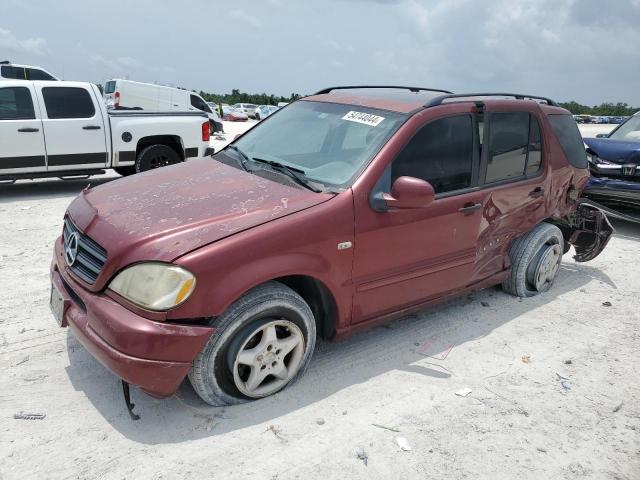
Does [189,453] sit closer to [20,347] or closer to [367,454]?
[367,454]

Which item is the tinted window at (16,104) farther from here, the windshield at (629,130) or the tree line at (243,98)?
the tree line at (243,98)

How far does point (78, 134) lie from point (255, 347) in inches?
266

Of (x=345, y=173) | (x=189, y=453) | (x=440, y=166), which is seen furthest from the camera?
(x=440, y=166)

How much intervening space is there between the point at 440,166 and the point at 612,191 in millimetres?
4682

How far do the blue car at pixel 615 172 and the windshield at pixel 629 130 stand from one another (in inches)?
3.0

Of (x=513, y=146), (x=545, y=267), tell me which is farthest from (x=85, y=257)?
(x=545, y=267)

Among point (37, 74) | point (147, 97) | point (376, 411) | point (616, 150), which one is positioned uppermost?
point (37, 74)

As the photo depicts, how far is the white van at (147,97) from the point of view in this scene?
19.5 meters

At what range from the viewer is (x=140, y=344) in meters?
2.55

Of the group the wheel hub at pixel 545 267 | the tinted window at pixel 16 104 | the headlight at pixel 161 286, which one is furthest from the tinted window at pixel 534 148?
the tinted window at pixel 16 104

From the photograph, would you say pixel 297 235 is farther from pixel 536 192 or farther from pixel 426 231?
pixel 536 192

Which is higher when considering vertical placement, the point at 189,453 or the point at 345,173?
the point at 345,173

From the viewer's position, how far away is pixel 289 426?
114 inches

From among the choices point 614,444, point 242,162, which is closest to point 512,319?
point 614,444
